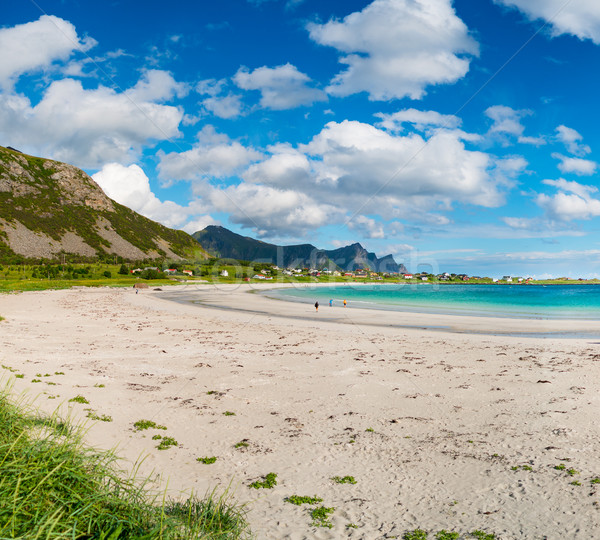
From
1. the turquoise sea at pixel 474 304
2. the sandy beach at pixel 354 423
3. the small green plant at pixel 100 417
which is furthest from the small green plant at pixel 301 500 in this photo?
the turquoise sea at pixel 474 304

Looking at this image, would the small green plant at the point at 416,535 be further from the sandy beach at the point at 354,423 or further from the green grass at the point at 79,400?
the green grass at the point at 79,400

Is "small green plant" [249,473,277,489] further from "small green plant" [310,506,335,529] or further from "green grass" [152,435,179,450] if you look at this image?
"green grass" [152,435,179,450]

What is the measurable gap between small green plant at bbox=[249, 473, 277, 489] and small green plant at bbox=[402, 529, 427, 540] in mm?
2767

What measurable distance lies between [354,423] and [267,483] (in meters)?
4.17

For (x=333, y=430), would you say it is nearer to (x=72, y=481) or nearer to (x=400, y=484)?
(x=400, y=484)

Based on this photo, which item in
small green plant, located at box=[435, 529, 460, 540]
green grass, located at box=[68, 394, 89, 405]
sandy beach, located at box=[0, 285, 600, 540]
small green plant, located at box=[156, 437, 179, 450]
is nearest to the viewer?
small green plant, located at box=[435, 529, 460, 540]

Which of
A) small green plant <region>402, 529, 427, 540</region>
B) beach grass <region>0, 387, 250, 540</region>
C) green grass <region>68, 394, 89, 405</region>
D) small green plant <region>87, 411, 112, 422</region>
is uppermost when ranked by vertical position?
beach grass <region>0, 387, 250, 540</region>

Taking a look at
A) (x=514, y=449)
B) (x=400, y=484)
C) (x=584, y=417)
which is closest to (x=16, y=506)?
(x=400, y=484)

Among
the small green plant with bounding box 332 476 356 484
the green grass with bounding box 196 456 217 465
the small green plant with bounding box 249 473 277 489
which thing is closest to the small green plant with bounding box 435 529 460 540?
the small green plant with bounding box 332 476 356 484

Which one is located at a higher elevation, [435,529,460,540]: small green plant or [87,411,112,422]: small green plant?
[87,411,112,422]: small green plant

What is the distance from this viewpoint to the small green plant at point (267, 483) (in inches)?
309

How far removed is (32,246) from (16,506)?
228554mm

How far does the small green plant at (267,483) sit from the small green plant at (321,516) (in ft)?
3.90

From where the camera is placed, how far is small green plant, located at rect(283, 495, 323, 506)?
7343mm
